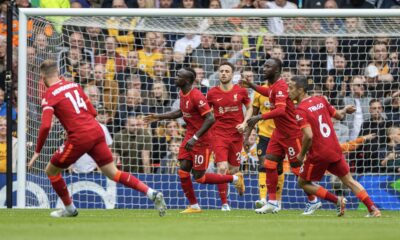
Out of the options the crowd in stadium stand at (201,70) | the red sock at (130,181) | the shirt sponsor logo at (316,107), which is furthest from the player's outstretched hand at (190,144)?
the crowd in stadium stand at (201,70)

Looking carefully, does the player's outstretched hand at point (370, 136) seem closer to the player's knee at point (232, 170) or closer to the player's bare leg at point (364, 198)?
the player's knee at point (232, 170)

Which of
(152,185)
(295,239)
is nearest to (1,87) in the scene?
(152,185)

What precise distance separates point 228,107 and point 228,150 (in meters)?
0.69

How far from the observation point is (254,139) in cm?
1772

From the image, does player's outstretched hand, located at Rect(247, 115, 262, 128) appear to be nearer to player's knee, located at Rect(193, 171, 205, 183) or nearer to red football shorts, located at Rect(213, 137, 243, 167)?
player's knee, located at Rect(193, 171, 205, 183)

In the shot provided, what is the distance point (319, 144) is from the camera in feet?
43.4

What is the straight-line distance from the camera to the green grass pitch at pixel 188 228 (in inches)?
371

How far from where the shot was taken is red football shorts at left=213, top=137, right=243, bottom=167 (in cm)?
1581

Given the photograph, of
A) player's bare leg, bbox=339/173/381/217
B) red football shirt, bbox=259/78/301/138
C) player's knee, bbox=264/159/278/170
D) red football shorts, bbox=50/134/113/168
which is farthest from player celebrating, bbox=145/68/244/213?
player's bare leg, bbox=339/173/381/217

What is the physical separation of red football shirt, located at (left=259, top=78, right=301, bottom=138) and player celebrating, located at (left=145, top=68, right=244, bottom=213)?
95 centimetres

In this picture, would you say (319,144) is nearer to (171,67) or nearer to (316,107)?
(316,107)

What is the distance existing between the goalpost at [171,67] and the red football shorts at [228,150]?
1263 mm

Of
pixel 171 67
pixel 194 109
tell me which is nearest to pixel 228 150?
pixel 194 109

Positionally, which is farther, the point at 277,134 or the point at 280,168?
the point at 280,168
